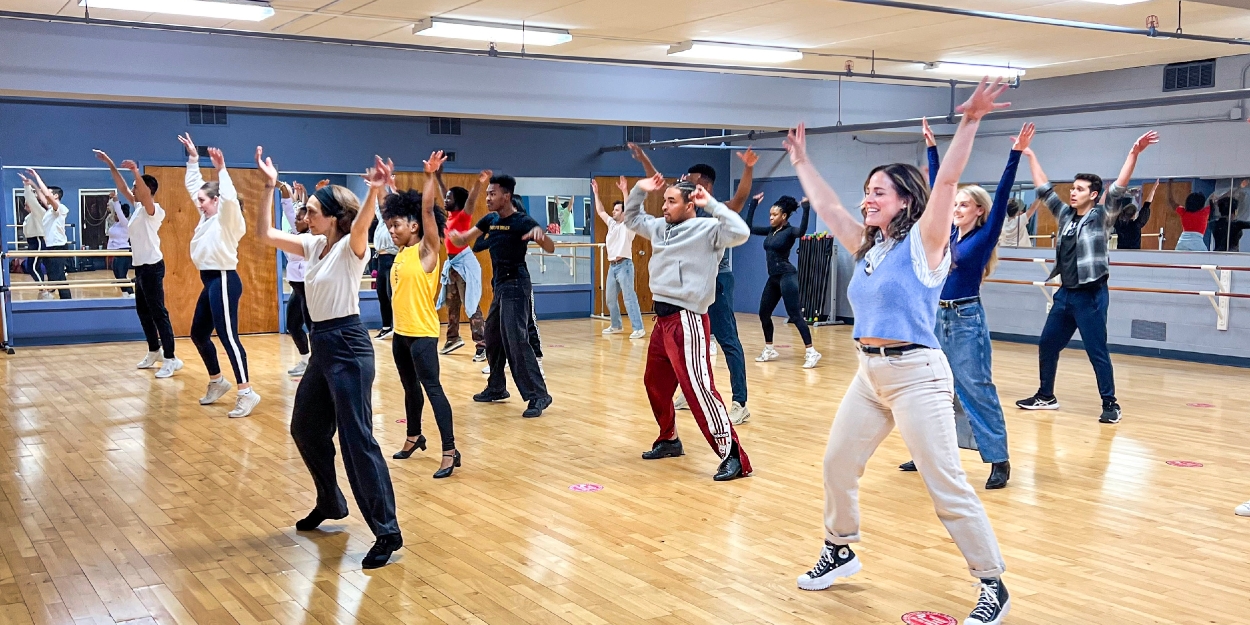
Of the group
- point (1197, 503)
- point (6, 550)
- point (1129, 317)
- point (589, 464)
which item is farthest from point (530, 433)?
point (1129, 317)

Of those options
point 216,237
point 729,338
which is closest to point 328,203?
point 729,338

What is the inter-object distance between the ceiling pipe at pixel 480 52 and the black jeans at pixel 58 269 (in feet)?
13.8

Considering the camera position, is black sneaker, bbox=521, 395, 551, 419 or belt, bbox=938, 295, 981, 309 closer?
belt, bbox=938, 295, 981, 309

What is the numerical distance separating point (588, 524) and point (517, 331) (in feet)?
8.33

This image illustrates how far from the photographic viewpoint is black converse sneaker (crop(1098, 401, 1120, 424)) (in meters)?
7.35

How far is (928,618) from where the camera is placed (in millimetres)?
3607

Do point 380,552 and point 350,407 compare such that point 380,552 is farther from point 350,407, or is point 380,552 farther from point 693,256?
point 693,256

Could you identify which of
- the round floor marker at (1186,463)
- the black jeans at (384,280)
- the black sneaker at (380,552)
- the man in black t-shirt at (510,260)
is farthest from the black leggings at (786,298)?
the black sneaker at (380,552)

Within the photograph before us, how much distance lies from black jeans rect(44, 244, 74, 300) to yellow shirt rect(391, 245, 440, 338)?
868cm

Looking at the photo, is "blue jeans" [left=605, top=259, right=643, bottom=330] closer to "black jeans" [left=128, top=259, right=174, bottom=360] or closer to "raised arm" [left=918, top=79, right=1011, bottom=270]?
"black jeans" [left=128, top=259, right=174, bottom=360]

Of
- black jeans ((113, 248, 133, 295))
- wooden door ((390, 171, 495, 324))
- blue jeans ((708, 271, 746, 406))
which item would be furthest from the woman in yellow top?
black jeans ((113, 248, 133, 295))

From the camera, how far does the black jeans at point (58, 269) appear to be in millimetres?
12492

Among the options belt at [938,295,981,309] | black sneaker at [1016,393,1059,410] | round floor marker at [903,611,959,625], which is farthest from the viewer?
black sneaker at [1016,393,1059,410]

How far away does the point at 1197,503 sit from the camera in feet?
17.1
